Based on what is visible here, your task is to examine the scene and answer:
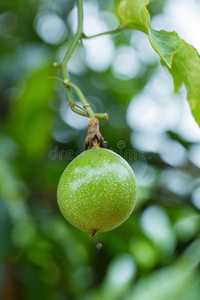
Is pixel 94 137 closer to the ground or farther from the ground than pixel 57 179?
farther from the ground

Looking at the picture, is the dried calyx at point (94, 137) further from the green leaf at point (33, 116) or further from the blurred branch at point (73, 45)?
the green leaf at point (33, 116)

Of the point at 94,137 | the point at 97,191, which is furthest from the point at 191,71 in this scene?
the point at 97,191

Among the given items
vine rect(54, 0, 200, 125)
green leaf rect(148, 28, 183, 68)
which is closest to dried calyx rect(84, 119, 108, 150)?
vine rect(54, 0, 200, 125)

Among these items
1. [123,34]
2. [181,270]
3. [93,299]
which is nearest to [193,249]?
[181,270]

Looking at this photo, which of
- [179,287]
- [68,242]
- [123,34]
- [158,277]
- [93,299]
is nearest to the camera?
[179,287]

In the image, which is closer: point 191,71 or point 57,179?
point 191,71

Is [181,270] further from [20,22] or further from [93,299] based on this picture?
[20,22]

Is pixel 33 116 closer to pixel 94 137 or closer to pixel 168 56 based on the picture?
pixel 94 137

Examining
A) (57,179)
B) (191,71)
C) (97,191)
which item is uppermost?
(191,71)
